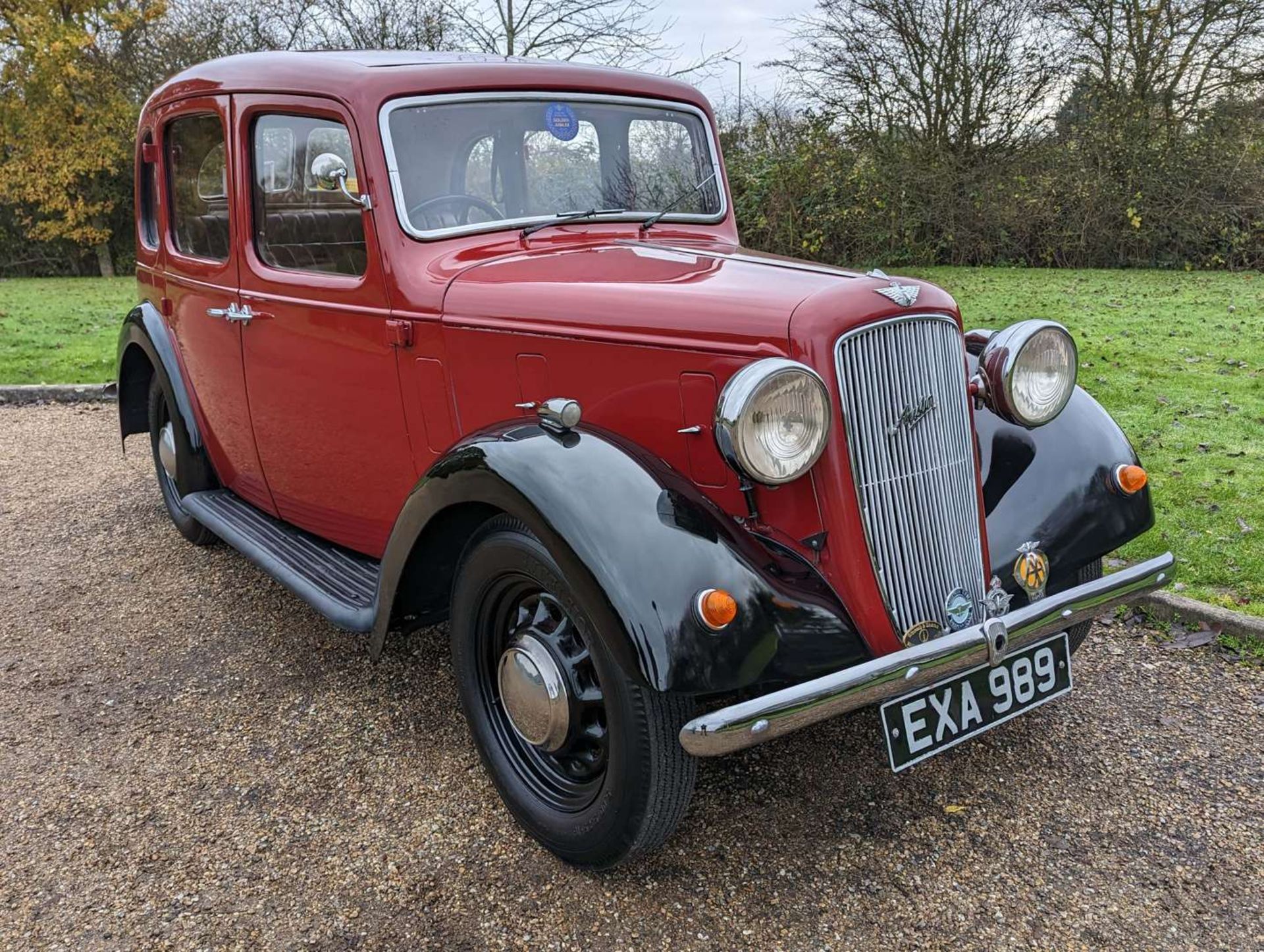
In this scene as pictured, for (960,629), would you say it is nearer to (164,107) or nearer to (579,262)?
(579,262)

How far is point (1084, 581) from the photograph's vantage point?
8.99ft

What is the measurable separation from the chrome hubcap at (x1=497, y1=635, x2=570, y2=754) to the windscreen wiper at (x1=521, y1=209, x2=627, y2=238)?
1.33 meters

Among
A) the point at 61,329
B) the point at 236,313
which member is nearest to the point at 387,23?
the point at 61,329

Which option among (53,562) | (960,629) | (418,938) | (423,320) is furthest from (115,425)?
(960,629)

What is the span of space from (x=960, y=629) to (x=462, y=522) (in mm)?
1292

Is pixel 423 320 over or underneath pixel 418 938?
over

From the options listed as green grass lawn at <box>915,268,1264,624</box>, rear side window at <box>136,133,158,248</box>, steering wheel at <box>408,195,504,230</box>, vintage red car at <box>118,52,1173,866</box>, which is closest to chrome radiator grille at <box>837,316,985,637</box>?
vintage red car at <box>118,52,1173,866</box>

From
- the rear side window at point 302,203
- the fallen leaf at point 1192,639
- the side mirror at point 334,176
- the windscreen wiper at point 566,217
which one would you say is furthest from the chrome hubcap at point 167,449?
the fallen leaf at point 1192,639

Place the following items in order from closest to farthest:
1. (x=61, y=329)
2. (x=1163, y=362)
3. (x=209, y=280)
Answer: (x=209, y=280) → (x=1163, y=362) → (x=61, y=329)

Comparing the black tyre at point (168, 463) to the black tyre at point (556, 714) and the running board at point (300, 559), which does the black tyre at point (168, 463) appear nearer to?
the running board at point (300, 559)

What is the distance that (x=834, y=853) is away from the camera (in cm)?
229

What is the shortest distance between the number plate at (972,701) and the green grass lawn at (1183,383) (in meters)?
1.55

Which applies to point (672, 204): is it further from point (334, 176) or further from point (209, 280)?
point (209, 280)

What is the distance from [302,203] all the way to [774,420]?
1.93 metres
